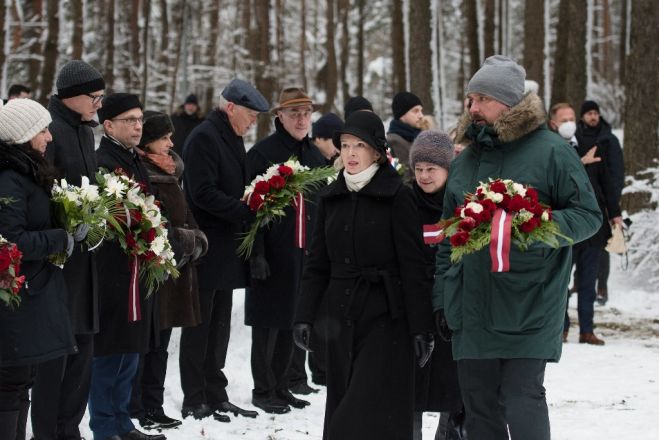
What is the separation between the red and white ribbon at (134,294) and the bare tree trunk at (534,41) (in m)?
→ 17.8

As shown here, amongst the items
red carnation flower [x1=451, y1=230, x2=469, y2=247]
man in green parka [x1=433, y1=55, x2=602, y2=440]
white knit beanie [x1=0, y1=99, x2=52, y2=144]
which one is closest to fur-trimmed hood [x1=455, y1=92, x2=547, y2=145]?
man in green parka [x1=433, y1=55, x2=602, y2=440]

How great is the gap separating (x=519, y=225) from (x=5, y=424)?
2.93 m

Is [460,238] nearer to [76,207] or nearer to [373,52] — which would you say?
[76,207]

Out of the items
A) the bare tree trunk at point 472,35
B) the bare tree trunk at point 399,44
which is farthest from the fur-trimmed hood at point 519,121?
the bare tree trunk at point 399,44

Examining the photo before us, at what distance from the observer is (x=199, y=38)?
4638cm

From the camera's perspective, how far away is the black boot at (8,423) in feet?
17.7

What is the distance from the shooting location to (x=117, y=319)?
6.49 meters

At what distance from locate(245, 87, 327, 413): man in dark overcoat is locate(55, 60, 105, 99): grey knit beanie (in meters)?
2.17

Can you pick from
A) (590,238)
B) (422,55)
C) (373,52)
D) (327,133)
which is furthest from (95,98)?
(373,52)

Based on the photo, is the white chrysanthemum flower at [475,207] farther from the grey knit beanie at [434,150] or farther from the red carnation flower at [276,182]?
the red carnation flower at [276,182]

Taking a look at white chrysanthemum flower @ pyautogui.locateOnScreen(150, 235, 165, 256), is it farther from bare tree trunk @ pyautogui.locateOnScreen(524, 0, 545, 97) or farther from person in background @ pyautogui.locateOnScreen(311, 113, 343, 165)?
bare tree trunk @ pyautogui.locateOnScreen(524, 0, 545, 97)

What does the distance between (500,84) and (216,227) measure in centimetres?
326

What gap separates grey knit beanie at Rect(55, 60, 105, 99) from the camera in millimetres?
6289

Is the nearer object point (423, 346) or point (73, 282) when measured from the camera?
point (423, 346)
